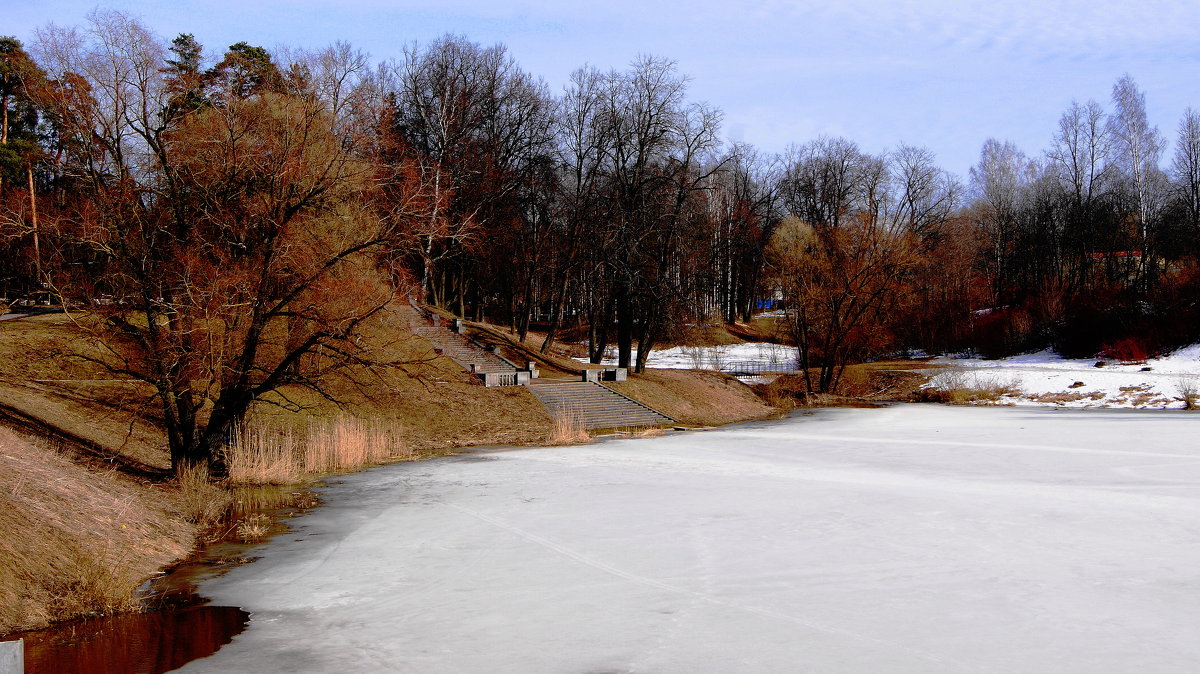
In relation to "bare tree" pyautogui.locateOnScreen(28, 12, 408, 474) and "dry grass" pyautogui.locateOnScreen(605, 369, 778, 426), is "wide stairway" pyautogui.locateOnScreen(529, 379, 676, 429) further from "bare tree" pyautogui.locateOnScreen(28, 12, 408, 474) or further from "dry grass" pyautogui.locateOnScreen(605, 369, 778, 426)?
"bare tree" pyautogui.locateOnScreen(28, 12, 408, 474)

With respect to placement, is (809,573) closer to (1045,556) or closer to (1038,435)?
(1045,556)

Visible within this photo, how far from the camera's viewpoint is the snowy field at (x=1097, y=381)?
34.7 meters

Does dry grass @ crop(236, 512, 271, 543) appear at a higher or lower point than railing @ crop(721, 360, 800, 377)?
lower

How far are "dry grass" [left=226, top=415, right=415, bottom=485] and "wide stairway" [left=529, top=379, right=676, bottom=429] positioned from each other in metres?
6.75

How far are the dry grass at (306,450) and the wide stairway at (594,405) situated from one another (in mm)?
6753

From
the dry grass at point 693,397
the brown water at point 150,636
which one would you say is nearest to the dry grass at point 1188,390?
the dry grass at point 693,397

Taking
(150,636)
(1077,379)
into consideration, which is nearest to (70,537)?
(150,636)

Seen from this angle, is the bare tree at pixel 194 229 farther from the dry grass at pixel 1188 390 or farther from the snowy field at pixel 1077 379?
the dry grass at pixel 1188 390

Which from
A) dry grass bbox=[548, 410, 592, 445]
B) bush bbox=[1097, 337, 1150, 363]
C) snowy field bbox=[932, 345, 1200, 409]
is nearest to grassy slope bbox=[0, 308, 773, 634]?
dry grass bbox=[548, 410, 592, 445]

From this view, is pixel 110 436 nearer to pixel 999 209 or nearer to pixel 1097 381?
pixel 1097 381

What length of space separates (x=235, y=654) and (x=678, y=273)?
110 ft

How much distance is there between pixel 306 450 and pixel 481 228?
17959 millimetres

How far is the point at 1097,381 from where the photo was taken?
1460 inches

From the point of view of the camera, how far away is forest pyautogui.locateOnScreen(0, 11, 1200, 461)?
48.9 ft
